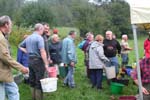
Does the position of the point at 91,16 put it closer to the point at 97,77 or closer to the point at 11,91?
the point at 97,77

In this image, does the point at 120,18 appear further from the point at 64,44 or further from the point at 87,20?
the point at 64,44

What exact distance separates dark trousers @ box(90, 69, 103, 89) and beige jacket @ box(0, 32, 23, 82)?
502 cm

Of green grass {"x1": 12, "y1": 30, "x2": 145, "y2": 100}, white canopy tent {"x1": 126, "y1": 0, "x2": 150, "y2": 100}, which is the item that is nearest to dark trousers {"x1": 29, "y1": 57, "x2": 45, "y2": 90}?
green grass {"x1": 12, "y1": 30, "x2": 145, "y2": 100}

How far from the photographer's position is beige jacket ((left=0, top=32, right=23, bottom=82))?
20.5 feet

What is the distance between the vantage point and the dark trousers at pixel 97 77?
36.8ft

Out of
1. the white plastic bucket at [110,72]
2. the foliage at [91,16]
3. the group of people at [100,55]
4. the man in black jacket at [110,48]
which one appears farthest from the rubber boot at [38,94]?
the foliage at [91,16]

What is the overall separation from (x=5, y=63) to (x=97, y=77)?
5.25 meters

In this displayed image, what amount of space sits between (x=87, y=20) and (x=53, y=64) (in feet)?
120

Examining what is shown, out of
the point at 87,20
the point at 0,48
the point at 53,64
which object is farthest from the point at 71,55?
the point at 87,20

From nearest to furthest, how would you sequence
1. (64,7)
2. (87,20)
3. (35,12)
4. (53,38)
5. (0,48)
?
(0,48)
(53,38)
(35,12)
(87,20)
(64,7)

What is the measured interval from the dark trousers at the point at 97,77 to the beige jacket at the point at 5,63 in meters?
5.02

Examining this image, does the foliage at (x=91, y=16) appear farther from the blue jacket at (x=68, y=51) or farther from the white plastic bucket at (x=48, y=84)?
the white plastic bucket at (x=48, y=84)

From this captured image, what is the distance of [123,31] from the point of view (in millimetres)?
49469

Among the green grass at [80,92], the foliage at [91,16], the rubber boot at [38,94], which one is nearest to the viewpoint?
the rubber boot at [38,94]
